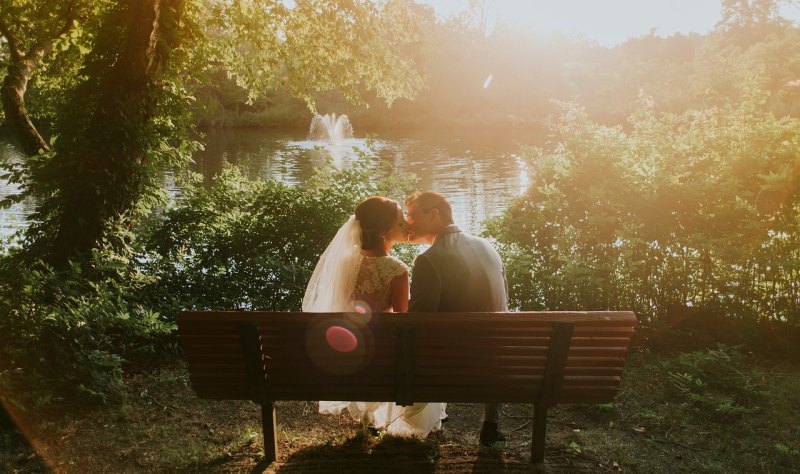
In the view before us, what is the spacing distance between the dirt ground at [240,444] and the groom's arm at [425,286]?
39.6 inches

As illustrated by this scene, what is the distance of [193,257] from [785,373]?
6.72 metres

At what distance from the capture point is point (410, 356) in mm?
3453

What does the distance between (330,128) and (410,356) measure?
45.1m

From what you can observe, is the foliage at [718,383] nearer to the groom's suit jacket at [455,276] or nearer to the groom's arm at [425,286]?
the groom's suit jacket at [455,276]

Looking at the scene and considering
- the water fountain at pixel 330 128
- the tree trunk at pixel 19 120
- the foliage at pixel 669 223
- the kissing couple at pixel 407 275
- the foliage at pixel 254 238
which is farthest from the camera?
the water fountain at pixel 330 128

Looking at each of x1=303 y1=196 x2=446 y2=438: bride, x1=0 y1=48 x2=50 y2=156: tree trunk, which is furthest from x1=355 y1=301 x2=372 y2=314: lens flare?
x1=0 y1=48 x2=50 y2=156: tree trunk

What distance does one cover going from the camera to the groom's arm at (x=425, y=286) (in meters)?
3.74

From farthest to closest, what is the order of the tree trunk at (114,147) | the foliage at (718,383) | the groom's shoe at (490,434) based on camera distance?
the tree trunk at (114,147)
the foliage at (718,383)
the groom's shoe at (490,434)

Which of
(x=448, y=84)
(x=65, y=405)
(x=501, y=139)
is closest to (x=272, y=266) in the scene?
(x=65, y=405)

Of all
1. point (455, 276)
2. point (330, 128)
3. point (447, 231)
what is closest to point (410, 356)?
point (455, 276)

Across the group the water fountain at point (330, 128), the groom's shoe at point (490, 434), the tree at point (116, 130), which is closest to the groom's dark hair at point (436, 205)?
the groom's shoe at point (490, 434)

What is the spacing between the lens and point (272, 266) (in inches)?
277

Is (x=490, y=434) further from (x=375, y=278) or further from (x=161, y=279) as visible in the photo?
(x=161, y=279)

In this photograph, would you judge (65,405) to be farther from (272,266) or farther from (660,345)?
(660,345)
